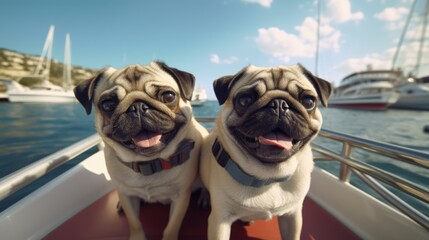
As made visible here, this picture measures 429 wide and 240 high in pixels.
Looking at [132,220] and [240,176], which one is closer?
[240,176]

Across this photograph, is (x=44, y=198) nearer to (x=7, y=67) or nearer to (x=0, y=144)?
(x=0, y=144)

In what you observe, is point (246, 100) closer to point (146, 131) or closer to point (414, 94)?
point (146, 131)

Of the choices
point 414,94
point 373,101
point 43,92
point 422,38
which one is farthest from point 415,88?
point 43,92

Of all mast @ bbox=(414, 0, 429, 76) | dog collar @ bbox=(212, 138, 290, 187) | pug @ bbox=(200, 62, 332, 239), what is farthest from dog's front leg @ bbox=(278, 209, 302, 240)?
mast @ bbox=(414, 0, 429, 76)

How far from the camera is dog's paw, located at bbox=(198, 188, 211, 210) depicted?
195cm

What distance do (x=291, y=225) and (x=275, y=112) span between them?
82cm

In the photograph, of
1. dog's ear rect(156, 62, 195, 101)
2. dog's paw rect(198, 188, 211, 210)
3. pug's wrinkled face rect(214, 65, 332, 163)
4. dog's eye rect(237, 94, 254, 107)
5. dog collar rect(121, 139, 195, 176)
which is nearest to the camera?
pug's wrinkled face rect(214, 65, 332, 163)

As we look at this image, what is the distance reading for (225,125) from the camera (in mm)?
1242

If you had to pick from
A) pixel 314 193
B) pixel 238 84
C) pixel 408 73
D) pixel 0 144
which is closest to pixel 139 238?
pixel 238 84

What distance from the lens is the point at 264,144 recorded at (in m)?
1.12

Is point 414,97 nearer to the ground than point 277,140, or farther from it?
nearer to the ground

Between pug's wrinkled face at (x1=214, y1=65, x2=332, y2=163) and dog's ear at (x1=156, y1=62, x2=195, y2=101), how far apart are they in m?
0.38

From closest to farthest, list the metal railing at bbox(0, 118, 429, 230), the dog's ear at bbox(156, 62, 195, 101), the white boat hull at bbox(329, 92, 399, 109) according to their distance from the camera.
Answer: the metal railing at bbox(0, 118, 429, 230) < the dog's ear at bbox(156, 62, 195, 101) < the white boat hull at bbox(329, 92, 399, 109)

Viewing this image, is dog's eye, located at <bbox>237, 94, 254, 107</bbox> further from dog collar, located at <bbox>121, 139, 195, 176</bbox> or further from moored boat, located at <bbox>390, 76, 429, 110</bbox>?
moored boat, located at <bbox>390, 76, 429, 110</bbox>
